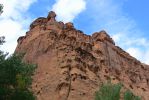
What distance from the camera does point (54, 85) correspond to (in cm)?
6166

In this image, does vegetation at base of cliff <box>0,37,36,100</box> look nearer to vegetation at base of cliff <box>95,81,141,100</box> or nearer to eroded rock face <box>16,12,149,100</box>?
vegetation at base of cliff <box>95,81,141,100</box>

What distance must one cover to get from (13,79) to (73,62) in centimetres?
3806

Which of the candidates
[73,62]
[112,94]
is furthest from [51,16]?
[112,94]

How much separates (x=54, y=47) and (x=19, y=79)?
43.6 metres

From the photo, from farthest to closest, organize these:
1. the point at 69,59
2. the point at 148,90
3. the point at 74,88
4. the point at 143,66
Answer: the point at 143,66 < the point at 148,90 < the point at 69,59 < the point at 74,88

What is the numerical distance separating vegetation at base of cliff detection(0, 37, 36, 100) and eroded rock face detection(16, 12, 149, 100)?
31906 millimetres

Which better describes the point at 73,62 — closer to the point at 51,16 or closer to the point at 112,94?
the point at 51,16

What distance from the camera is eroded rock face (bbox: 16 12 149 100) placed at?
61.7 m

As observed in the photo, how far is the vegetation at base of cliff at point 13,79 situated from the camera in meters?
26.7

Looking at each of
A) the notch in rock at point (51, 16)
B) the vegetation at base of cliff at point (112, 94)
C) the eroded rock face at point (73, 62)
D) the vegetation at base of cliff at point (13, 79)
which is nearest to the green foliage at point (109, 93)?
the vegetation at base of cliff at point (112, 94)

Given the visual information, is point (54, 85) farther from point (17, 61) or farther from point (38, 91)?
point (17, 61)

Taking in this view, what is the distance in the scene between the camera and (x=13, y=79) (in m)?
27.4

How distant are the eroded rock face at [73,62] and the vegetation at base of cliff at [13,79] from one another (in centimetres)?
3191

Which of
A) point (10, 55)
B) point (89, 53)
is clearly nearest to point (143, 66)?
point (89, 53)
